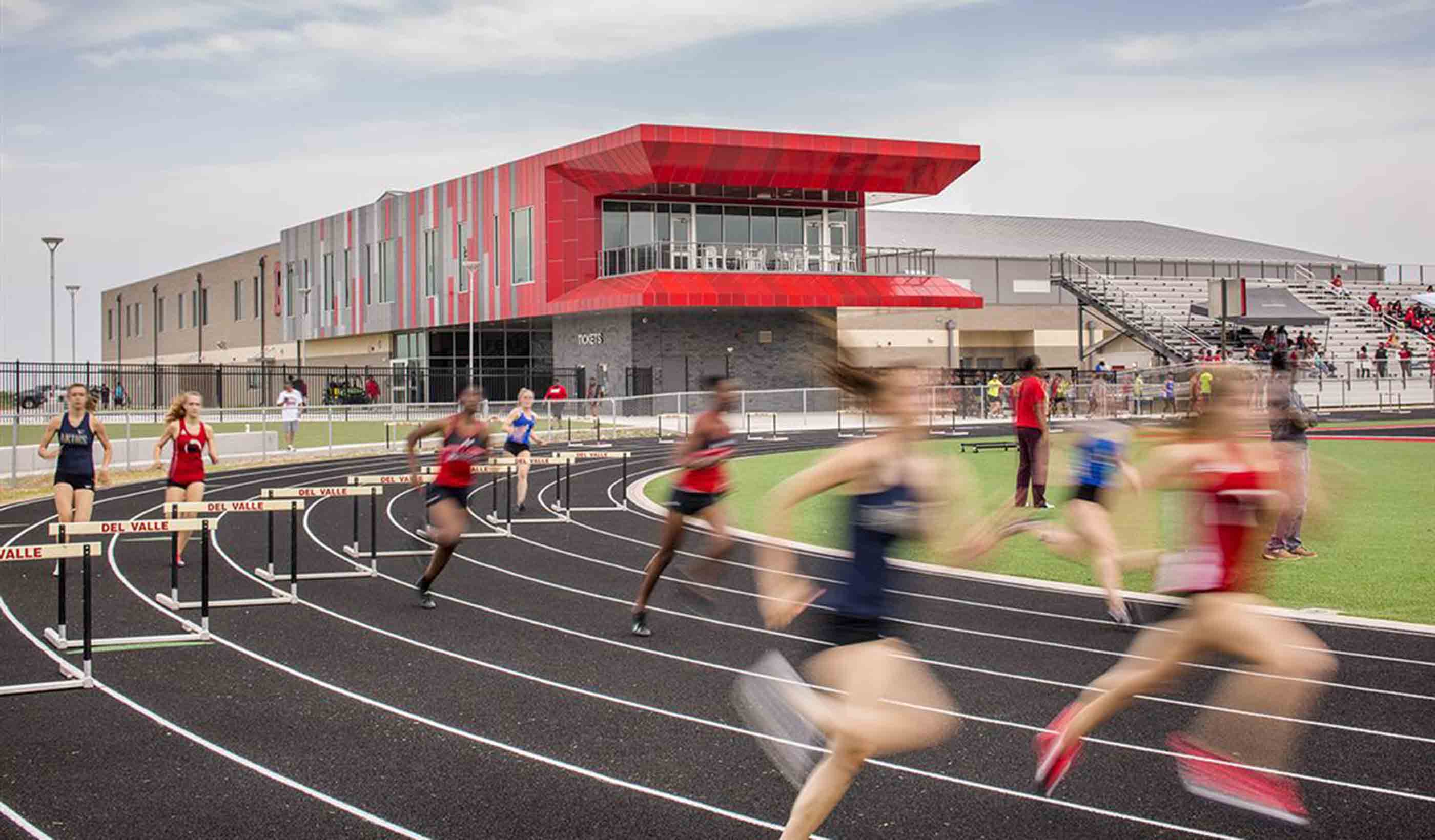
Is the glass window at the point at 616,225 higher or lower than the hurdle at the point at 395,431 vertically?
higher

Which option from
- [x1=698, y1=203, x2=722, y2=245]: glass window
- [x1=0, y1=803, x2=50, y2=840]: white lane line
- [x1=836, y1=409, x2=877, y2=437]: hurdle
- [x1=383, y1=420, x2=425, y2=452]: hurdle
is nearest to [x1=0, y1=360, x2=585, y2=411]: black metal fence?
[x1=383, y1=420, x2=425, y2=452]: hurdle

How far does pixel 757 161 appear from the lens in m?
52.3

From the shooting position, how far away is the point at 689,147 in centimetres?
5062

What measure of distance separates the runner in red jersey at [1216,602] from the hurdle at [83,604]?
595cm

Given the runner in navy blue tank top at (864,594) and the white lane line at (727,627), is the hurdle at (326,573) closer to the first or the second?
the white lane line at (727,627)

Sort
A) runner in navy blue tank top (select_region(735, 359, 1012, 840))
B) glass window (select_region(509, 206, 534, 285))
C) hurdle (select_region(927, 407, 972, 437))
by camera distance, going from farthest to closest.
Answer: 1. glass window (select_region(509, 206, 534, 285))
2. hurdle (select_region(927, 407, 972, 437))
3. runner in navy blue tank top (select_region(735, 359, 1012, 840))

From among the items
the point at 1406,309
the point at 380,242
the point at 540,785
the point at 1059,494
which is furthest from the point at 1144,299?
the point at 540,785

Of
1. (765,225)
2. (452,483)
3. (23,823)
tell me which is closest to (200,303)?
(765,225)

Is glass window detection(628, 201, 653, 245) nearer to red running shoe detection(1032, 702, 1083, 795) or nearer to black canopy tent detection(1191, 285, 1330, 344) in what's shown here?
black canopy tent detection(1191, 285, 1330, 344)

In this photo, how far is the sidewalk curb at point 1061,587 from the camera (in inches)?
395

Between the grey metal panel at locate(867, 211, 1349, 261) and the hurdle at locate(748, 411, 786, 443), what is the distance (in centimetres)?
3550

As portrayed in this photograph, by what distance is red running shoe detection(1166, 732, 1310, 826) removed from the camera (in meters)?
5.80

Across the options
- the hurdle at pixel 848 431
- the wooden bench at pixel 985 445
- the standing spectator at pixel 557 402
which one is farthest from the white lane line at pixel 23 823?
the standing spectator at pixel 557 402

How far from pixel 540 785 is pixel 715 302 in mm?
45161
